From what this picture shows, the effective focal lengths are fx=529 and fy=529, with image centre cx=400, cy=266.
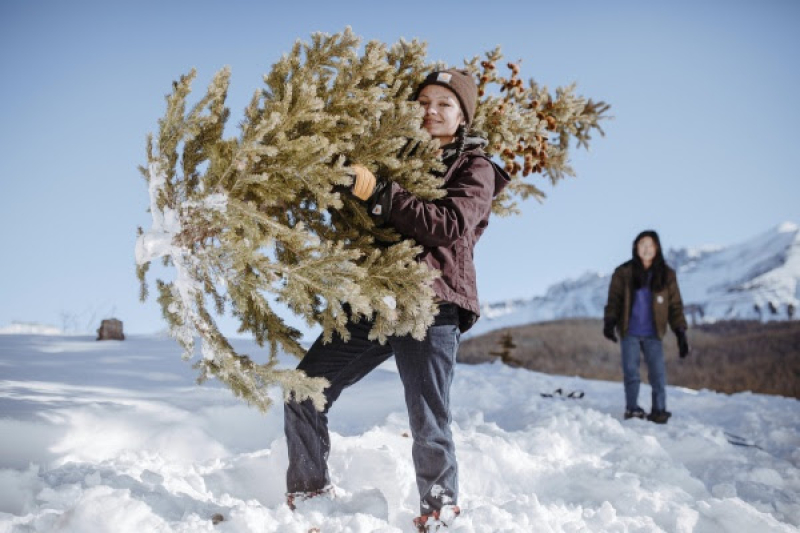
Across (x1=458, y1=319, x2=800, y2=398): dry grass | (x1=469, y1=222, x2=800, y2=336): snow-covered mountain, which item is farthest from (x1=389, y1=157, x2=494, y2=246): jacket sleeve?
(x1=469, y1=222, x2=800, y2=336): snow-covered mountain

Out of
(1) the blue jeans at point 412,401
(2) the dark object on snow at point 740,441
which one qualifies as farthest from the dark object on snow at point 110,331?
(2) the dark object on snow at point 740,441

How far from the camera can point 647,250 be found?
22.5 feet

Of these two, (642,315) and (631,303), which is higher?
(631,303)

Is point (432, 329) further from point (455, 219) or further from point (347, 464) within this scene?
point (347, 464)

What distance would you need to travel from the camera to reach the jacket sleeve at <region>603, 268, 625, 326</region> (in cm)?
696

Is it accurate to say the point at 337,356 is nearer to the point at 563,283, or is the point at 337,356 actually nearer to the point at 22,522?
the point at 22,522

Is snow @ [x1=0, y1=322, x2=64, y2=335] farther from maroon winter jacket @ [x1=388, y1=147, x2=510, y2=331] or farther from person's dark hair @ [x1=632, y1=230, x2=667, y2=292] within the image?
person's dark hair @ [x1=632, y1=230, x2=667, y2=292]

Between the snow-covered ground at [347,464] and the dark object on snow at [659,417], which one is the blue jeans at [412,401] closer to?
the snow-covered ground at [347,464]

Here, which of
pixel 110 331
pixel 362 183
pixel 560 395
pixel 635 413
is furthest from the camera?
pixel 110 331

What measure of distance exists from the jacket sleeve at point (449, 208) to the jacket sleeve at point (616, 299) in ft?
16.3

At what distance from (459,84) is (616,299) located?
5.00m

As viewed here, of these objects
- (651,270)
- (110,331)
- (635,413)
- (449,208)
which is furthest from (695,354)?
(110,331)

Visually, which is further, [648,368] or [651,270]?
[651,270]

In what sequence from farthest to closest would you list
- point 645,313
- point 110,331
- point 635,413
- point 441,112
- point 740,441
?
1. point 110,331
2. point 645,313
3. point 635,413
4. point 740,441
5. point 441,112
